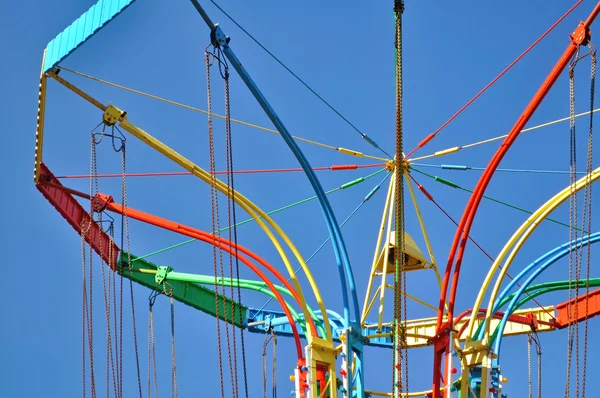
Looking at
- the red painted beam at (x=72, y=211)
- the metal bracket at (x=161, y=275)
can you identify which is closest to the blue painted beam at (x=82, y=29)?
the red painted beam at (x=72, y=211)

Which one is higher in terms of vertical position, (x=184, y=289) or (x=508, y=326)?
(x=184, y=289)

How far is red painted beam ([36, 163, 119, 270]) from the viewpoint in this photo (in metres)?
31.9

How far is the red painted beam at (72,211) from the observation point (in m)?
31.9

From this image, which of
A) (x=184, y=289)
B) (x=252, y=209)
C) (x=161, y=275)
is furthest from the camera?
(x=184, y=289)

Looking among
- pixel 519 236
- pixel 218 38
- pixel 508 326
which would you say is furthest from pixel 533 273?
pixel 218 38

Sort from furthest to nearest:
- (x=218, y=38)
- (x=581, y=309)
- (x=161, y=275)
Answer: (x=161, y=275) < (x=581, y=309) < (x=218, y=38)

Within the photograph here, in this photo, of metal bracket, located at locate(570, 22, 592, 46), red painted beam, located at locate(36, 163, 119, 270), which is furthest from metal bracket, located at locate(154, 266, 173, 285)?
metal bracket, located at locate(570, 22, 592, 46)

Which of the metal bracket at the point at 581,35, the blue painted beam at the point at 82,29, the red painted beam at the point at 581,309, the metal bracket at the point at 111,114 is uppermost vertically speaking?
the blue painted beam at the point at 82,29

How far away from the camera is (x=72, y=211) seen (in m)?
33.9

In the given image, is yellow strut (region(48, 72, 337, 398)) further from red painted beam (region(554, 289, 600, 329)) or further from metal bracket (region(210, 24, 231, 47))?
red painted beam (region(554, 289, 600, 329))

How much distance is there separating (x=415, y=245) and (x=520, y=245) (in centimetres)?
624

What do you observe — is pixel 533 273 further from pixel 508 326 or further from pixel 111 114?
pixel 111 114

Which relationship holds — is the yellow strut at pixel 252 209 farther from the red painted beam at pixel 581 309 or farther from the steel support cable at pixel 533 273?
the red painted beam at pixel 581 309

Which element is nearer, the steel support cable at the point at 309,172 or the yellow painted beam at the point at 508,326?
the steel support cable at the point at 309,172
